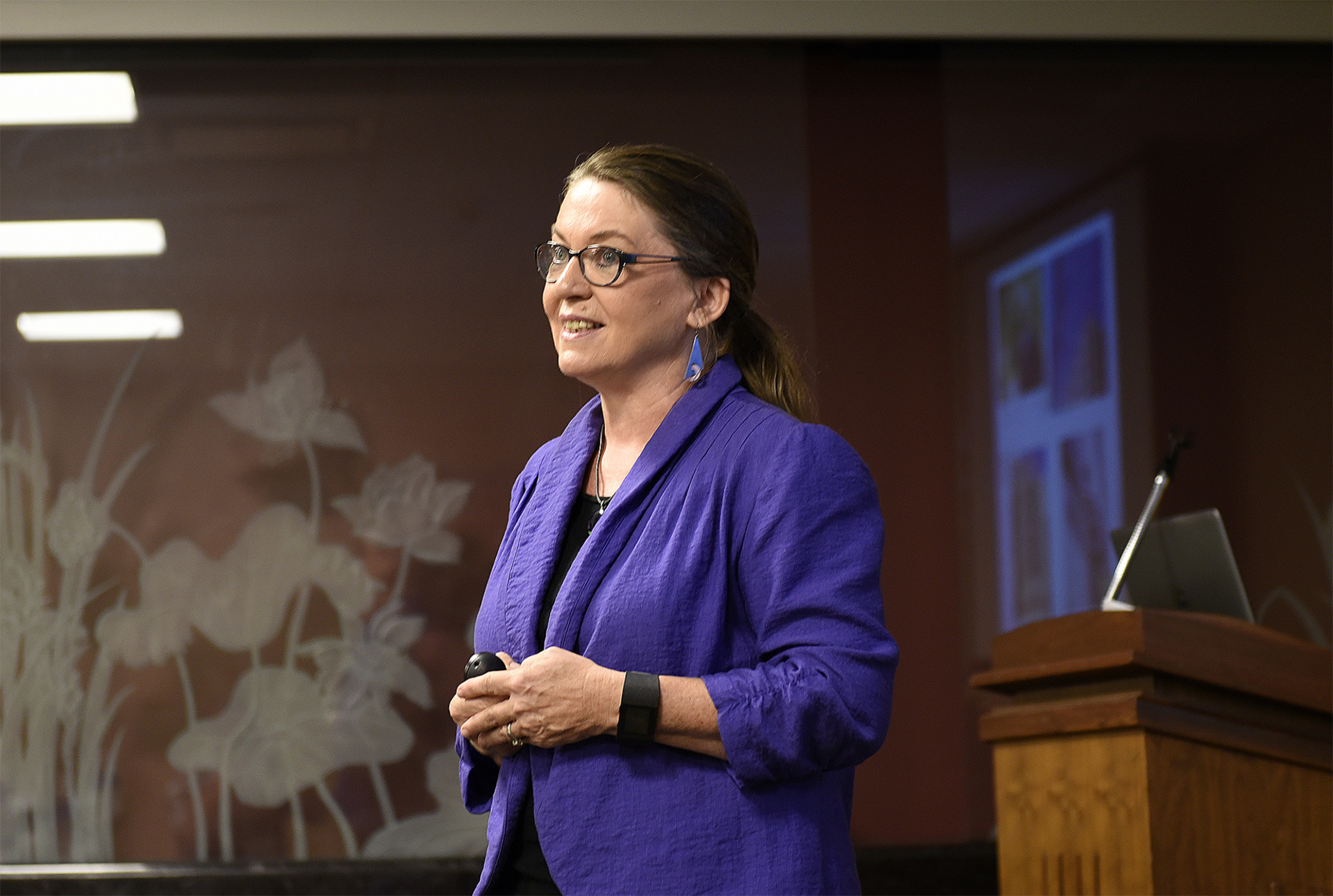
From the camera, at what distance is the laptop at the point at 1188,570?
8.23 feet

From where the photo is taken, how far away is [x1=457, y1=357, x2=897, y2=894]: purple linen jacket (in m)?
1.16

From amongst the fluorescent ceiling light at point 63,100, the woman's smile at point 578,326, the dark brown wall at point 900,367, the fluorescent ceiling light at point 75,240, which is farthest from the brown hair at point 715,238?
the fluorescent ceiling light at point 63,100

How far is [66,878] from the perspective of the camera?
11.9ft

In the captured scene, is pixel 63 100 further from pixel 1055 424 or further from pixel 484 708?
pixel 484 708

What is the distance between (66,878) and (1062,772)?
9.59ft

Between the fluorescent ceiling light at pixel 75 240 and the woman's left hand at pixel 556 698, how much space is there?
317 centimetres

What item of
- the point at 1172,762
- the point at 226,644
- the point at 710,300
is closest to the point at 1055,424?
the point at 1172,762

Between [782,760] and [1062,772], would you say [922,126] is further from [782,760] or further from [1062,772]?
[782,760]

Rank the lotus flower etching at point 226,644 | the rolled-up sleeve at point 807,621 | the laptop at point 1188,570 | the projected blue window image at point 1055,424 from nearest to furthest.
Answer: the rolled-up sleeve at point 807,621 → the laptop at point 1188,570 → the lotus flower etching at point 226,644 → the projected blue window image at point 1055,424

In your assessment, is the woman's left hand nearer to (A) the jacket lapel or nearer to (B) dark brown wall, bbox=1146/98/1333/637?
(A) the jacket lapel

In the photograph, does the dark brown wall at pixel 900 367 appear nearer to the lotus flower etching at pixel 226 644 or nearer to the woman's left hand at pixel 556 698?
the lotus flower etching at pixel 226 644

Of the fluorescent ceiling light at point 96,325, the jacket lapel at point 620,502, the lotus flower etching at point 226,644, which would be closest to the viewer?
the jacket lapel at point 620,502

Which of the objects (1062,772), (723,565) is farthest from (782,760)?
(1062,772)

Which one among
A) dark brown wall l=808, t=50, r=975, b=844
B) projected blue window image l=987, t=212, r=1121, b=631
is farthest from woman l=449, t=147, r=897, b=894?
projected blue window image l=987, t=212, r=1121, b=631
